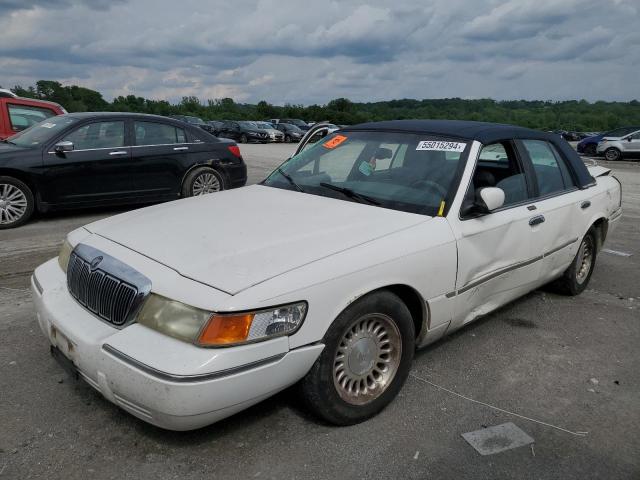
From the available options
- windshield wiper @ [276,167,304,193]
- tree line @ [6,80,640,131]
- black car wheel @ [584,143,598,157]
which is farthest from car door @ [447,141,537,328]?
tree line @ [6,80,640,131]

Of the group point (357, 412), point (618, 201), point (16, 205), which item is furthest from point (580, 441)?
point (16, 205)

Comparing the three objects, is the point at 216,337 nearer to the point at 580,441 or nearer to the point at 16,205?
the point at 580,441

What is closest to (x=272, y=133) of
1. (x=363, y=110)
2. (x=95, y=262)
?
(x=95, y=262)

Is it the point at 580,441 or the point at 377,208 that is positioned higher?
the point at 377,208

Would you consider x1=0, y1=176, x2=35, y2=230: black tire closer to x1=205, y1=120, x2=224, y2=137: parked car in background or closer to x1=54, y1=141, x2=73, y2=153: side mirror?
x1=54, y1=141, x2=73, y2=153: side mirror

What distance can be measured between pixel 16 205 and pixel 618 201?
7304 millimetres

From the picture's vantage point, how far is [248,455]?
256 centimetres

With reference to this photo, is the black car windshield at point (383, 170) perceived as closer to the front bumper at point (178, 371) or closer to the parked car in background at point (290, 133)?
the front bumper at point (178, 371)

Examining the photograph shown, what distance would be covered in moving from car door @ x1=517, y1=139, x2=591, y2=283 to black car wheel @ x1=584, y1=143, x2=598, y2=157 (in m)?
23.6

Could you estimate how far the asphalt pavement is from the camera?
2500mm

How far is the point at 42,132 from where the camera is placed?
7.70 metres

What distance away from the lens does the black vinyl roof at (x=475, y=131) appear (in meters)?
3.74

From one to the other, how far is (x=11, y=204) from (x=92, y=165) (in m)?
1.15

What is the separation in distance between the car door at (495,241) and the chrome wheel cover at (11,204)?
6145 mm
